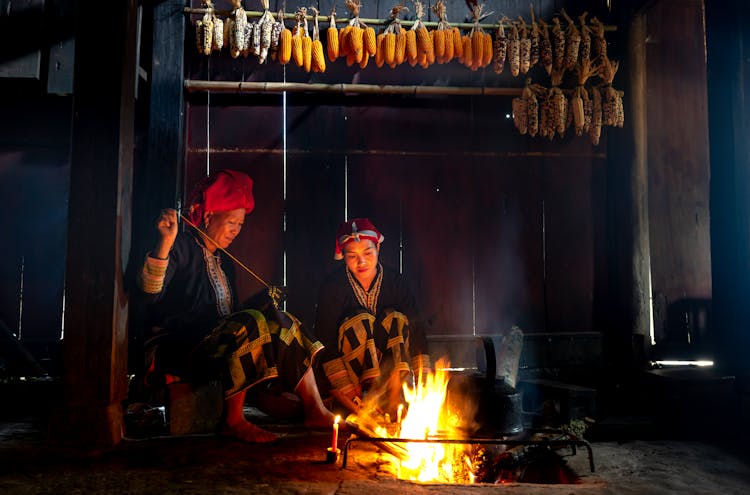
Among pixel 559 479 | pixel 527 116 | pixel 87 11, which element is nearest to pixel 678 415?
pixel 559 479

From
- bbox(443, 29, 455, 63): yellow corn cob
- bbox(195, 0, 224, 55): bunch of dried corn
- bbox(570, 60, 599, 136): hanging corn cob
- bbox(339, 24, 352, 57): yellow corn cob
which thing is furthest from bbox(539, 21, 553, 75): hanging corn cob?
bbox(195, 0, 224, 55): bunch of dried corn

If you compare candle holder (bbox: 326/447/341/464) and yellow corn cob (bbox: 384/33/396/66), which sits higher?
yellow corn cob (bbox: 384/33/396/66)

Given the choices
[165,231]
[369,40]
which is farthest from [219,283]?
[369,40]

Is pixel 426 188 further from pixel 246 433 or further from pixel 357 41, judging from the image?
pixel 246 433

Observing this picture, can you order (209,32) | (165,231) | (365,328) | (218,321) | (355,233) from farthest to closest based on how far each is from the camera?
1. (209,32)
2. (355,233)
3. (365,328)
4. (218,321)
5. (165,231)

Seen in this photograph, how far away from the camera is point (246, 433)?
4.19 m

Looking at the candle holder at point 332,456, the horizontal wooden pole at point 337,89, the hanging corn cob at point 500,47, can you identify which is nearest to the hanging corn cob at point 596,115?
the horizontal wooden pole at point 337,89

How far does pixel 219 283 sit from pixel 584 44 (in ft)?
15.3

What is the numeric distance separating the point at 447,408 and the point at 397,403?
65cm

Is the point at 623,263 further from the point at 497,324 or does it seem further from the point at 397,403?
the point at 397,403

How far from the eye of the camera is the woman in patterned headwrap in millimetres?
4867

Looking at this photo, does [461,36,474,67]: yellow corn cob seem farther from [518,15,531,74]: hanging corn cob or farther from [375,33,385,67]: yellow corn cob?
[375,33,385,67]: yellow corn cob

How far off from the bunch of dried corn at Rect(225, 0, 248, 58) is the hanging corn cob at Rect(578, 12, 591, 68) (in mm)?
3664

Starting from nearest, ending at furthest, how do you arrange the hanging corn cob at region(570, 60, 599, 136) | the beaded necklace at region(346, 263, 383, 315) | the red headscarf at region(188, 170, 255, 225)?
the red headscarf at region(188, 170, 255, 225)
the beaded necklace at region(346, 263, 383, 315)
the hanging corn cob at region(570, 60, 599, 136)
